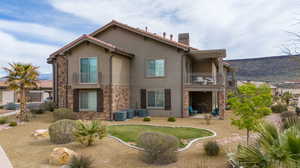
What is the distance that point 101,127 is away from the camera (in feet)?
29.2

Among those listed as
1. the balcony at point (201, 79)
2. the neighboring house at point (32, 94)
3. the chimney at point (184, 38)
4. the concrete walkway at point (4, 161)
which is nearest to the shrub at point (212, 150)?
the concrete walkway at point (4, 161)

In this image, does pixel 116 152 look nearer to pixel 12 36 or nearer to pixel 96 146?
pixel 96 146

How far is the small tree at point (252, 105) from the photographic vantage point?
7.27 meters

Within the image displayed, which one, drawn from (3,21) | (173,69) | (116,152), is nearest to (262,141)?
(116,152)

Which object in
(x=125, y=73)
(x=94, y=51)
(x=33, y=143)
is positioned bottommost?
(x=33, y=143)

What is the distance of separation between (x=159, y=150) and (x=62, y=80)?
15080 mm

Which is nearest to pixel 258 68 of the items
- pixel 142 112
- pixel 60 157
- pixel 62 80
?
pixel 142 112

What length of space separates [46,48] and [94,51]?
15173 millimetres

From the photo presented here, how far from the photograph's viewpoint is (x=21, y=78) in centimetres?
1588

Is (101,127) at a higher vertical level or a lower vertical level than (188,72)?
lower

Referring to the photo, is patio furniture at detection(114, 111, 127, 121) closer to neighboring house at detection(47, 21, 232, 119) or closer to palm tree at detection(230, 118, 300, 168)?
neighboring house at detection(47, 21, 232, 119)

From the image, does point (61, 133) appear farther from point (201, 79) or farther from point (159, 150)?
point (201, 79)

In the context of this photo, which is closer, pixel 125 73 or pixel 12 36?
pixel 125 73

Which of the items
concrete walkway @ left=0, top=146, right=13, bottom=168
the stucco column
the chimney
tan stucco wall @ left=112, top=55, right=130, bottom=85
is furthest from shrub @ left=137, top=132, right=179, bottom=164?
the chimney
